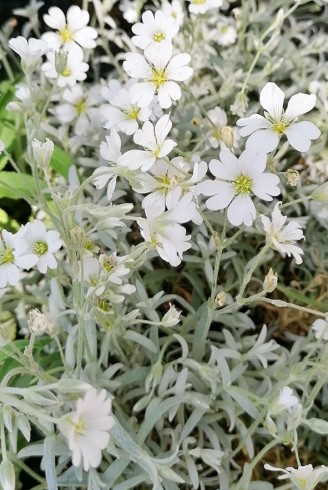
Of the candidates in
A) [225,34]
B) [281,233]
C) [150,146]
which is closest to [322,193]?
[281,233]

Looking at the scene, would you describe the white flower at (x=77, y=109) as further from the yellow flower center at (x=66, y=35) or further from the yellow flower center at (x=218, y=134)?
the yellow flower center at (x=218, y=134)

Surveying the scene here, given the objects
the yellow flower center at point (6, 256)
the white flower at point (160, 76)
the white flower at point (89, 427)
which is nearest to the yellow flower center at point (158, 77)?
the white flower at point (160, 76)

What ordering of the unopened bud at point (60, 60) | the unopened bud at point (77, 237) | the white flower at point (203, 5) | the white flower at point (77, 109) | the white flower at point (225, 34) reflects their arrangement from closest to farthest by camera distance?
the unopened bud at point (77, 237) → the unopened bud at point (60, 60) → the white flower at point (203, 5) → the white flower at point (77, 109) → the white flower at point (225, 34)

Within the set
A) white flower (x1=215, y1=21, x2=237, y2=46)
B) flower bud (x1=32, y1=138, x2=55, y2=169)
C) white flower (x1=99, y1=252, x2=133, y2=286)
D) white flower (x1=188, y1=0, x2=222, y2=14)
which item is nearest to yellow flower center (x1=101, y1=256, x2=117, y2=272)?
white flower (x1=99, y1=252, x2=133, y2=286)

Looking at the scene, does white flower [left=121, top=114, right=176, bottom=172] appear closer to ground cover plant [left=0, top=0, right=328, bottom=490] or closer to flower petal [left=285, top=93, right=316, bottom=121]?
ground cover plant [left=0, top=0, right=328, bottom=490]

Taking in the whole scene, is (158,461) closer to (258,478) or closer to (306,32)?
(258,478)

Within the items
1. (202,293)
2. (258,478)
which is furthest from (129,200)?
(258,478)

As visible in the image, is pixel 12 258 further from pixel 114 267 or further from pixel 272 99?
pixel 272 99
